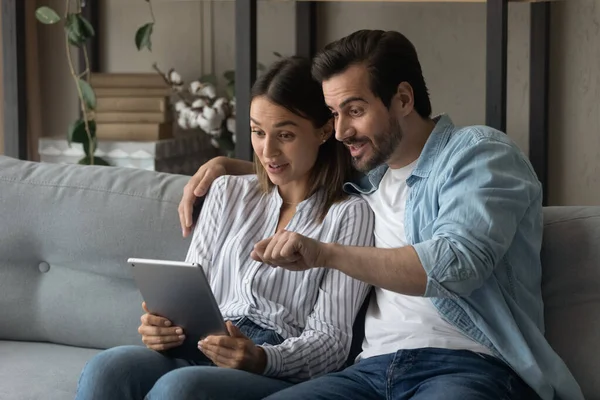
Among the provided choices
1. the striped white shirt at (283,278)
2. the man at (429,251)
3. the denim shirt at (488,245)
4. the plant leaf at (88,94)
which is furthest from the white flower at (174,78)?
the denim shirt at (488,245)

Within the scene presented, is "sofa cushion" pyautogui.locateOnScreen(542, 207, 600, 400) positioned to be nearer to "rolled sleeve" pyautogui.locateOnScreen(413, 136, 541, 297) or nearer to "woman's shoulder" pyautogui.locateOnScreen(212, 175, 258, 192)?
"rolled sleeve" pyautogui.locateOnScreen(413, 136, 541, 297)

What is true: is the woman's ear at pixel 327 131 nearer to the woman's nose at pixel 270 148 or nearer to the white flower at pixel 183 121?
the woman's nose at pixel 270 148

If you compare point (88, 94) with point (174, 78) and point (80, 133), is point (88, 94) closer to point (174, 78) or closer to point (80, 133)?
point (80, 133)

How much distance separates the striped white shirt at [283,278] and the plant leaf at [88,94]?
0.98 m

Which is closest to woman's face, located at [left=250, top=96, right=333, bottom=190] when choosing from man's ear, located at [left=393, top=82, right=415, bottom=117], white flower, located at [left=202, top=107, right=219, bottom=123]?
man's ear, located at [left=393, top=82, right=415, bottom=117]

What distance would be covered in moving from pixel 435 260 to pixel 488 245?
9 centimetres

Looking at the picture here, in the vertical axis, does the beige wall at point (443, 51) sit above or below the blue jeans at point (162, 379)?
above

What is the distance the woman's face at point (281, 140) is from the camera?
192 centimetres

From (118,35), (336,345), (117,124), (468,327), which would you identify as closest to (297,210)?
(336,345)

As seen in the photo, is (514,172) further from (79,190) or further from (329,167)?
(79,190)

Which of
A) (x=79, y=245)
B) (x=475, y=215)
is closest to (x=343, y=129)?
(x=475, y=215)

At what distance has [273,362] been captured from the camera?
5.81 ft

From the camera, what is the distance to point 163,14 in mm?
3289

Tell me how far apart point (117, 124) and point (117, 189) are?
816mm
